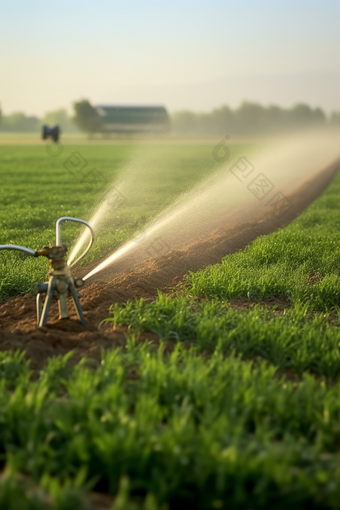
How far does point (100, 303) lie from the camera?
510 cm

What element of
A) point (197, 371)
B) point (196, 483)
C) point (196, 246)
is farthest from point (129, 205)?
point (196, 483)

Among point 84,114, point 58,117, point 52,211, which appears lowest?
point 52,211

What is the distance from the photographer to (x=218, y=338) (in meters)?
4.07

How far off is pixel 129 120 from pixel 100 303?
8729 centimetres

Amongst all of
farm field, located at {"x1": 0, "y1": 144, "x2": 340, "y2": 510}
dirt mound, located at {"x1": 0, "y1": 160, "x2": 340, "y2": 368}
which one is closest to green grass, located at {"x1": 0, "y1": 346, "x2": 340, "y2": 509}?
farm field, located at {"x1": 0, "y1": 144, "x2": 340, "y2": 510}

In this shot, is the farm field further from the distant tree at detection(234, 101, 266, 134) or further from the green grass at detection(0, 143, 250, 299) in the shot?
the distant tree at detection(234, 101, 266, 134)

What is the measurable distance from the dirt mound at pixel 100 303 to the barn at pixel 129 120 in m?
80.6

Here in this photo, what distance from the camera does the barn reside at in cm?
8769

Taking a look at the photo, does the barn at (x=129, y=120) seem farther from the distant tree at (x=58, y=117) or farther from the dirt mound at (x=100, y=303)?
the dirt mound at (x=100, y=303)

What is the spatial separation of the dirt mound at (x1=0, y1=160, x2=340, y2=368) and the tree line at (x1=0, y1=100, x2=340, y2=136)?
7296 cm

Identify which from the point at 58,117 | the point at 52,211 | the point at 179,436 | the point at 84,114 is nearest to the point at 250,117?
the point at 84,114

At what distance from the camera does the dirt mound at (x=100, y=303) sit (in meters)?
3.99

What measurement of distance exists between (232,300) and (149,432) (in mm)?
2950

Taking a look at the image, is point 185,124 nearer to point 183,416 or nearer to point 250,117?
point 250,117
